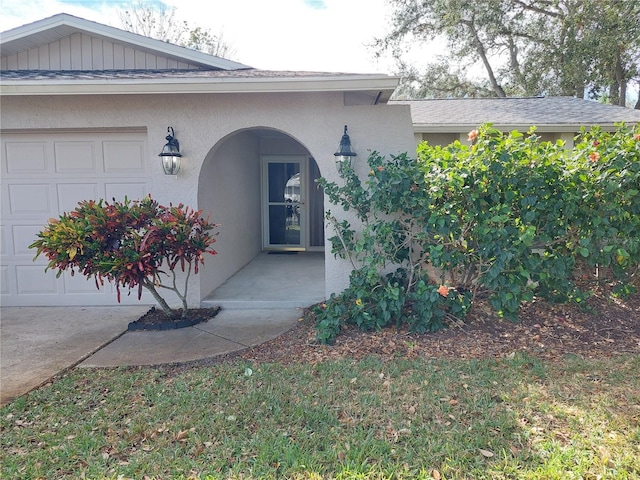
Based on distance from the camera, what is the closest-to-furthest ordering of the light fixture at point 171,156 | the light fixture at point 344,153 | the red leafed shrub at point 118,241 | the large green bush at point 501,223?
the large green bush at point 501,223 → the red leafed shrub at point 118,241 → the light fixture at point 344,153 → the light fixture at point 171,156

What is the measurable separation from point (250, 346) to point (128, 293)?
2.46 m

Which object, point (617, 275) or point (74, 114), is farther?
point (74, 114)

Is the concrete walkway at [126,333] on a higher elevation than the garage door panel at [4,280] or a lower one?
lower

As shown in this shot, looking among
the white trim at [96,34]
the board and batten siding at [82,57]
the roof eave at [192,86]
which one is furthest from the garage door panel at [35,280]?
the white trim at [96,34]

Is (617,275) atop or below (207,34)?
below

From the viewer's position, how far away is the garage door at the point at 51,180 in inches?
230

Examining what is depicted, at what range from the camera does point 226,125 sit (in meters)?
5.48

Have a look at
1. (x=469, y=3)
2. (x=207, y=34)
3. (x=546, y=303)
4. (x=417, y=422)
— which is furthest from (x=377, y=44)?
(x=417, y=422)

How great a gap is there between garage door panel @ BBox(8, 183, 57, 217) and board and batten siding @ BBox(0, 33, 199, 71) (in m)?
2.16

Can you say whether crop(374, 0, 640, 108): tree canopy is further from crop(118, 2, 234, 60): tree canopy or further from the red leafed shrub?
the red leafed shrub

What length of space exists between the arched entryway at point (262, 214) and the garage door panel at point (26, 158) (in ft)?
7.91

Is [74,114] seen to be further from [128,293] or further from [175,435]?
[175,435]

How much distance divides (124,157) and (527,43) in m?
17.3

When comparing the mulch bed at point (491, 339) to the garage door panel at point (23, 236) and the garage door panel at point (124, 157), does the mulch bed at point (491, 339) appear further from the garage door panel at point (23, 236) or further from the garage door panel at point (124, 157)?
the garage door panel at point (23, 236)
